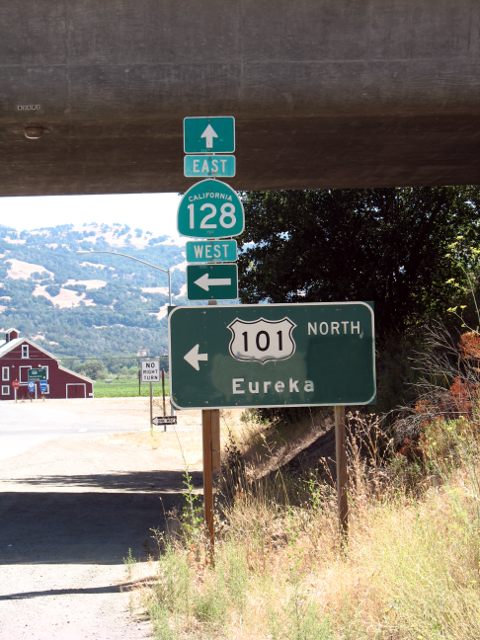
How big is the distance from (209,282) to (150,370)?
35051mm

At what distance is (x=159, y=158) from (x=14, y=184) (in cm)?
372

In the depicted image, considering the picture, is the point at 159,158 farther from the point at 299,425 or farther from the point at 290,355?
the point at 299,425

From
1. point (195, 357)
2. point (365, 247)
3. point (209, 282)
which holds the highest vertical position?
point (365, 247)

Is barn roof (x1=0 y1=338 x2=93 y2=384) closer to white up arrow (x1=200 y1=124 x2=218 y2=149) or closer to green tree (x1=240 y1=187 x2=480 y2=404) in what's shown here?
green tree (x1=240 y1=187 x2=480 y2=404)

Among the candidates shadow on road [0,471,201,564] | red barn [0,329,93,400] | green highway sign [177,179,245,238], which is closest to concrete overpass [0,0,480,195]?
green highway sign [177,179,245,238]

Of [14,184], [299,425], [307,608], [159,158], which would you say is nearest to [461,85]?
[159,158]

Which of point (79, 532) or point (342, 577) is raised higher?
point (342, 577)

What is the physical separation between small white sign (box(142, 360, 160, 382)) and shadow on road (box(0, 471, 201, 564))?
65.7 ft

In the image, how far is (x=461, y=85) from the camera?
12.3 m

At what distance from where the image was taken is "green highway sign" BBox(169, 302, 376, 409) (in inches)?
330

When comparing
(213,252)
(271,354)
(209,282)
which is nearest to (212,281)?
(209,282)

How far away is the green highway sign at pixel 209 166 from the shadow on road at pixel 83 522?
442 centimetres

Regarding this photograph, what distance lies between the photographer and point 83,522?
1535 centimetres

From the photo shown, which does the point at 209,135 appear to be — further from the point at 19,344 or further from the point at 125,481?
the point at 19,344
